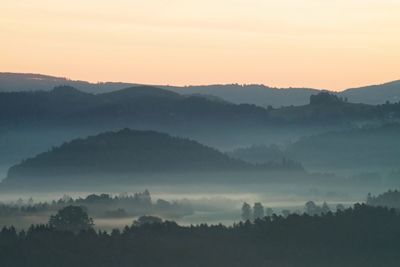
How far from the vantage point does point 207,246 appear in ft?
503

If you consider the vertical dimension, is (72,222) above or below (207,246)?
above

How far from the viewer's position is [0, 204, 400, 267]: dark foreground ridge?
474ft

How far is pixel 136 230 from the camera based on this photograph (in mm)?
173125

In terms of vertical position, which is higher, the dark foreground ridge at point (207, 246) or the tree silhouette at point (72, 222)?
the tree silhouette at point (72, 222)

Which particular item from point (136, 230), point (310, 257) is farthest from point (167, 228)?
point (310, 257)

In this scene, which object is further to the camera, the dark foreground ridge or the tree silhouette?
the tree silhouette

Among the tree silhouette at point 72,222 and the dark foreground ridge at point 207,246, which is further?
the tree silhouette at point 72,222

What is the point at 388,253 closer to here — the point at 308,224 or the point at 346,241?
the point at 346,241

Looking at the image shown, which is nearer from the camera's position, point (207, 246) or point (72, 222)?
point (207, 246)

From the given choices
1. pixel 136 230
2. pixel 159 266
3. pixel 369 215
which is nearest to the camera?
pixel 159 266

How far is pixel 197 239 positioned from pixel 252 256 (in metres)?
12.2

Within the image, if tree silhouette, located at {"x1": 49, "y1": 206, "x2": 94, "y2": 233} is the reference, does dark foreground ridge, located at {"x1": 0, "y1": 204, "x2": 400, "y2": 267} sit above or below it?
below

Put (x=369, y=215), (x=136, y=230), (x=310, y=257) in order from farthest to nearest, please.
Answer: (x=369, y=215) → (x=136, y=230) → (x=310, y=257)

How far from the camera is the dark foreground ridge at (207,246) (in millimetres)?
144625
